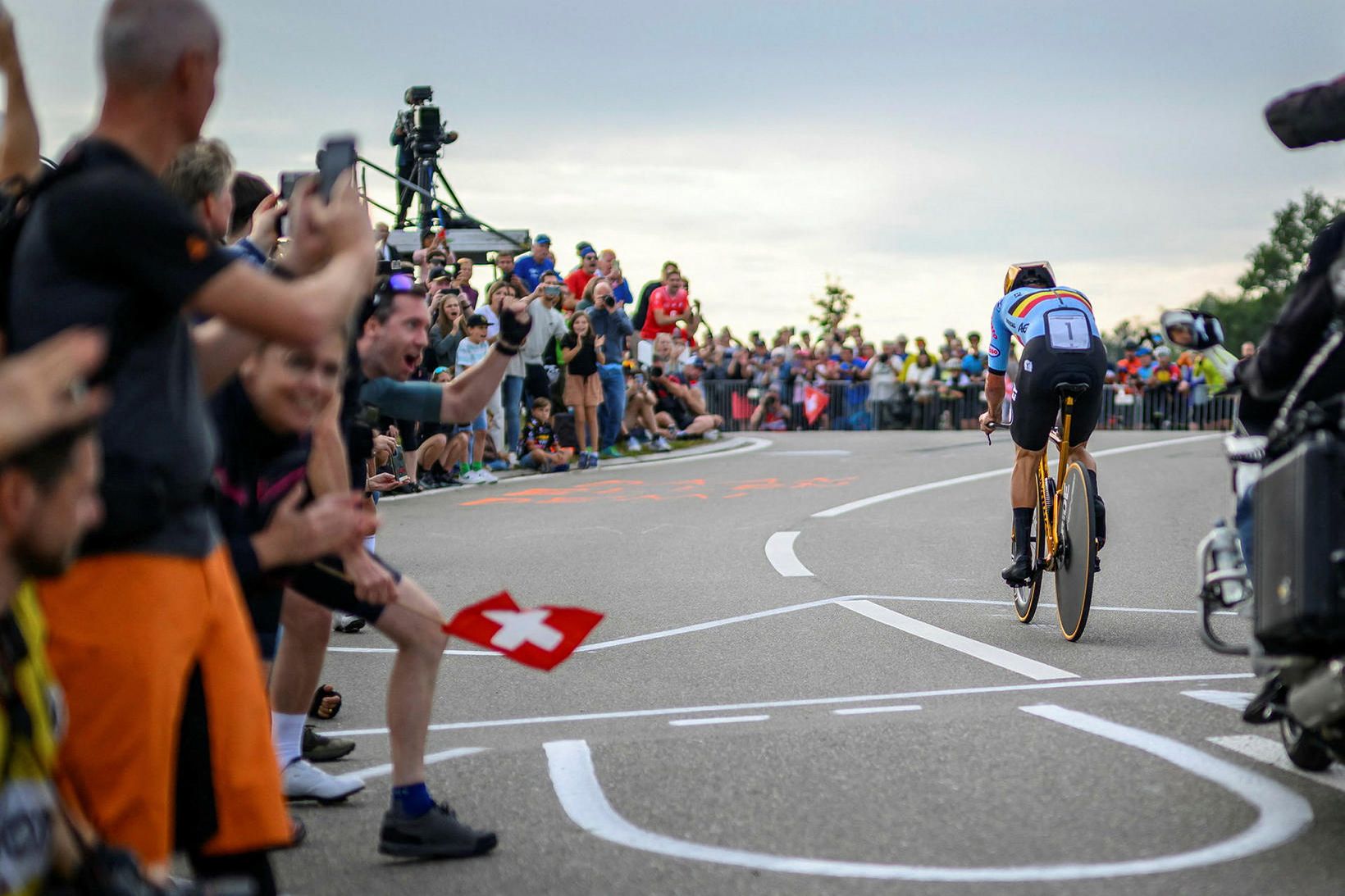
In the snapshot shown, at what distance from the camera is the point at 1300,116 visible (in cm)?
436

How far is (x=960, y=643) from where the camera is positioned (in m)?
8.62

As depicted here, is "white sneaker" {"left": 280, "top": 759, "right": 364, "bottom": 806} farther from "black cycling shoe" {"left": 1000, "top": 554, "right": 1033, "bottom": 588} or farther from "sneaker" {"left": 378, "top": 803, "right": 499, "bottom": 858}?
"black cycling shoe" {"left": 1000, "top": 554, "right": 1033, "bottom": 588}

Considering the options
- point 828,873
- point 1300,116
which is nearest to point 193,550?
point 828,873

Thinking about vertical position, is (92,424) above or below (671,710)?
above

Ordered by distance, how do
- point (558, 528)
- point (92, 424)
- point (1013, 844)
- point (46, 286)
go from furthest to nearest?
point (558, 528) → point (1013, 844) → point (46, 286) → point (92, 424)

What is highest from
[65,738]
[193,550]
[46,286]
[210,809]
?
[46,286]

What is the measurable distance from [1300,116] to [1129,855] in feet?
6.89

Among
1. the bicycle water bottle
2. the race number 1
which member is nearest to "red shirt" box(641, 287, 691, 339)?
the race number 1

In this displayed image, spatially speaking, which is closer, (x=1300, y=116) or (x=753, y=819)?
(x=1300, y=116)

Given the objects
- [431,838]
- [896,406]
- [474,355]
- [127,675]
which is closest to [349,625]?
[431,838]

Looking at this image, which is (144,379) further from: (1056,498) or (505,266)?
(505,266)

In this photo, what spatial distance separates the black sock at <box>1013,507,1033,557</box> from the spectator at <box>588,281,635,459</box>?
40.4 feet

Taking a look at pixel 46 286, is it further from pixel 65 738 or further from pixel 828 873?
pixel 828 873

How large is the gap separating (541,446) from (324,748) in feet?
47.5
